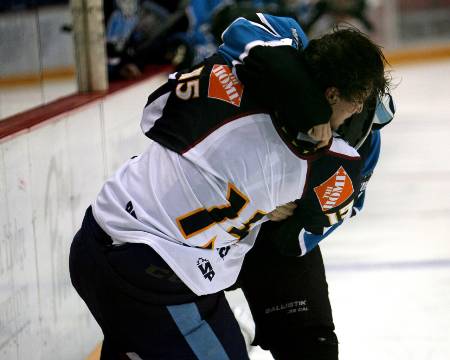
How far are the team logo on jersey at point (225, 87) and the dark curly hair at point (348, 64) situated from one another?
0.11 m

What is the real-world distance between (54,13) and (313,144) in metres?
1.77

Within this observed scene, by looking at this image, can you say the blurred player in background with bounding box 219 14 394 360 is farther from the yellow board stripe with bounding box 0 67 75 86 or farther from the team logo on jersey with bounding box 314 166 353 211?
the yellow board stripe with bounding box 0 67 75 86

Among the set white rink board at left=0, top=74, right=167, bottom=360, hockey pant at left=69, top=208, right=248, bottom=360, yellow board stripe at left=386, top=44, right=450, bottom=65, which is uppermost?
hockey pant at left=69, top=208, right=248, bottom=360

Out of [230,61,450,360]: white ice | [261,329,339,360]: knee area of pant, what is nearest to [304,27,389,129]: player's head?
[261,329,339,360]: knee area of pant

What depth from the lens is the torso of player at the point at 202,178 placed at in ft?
4.27

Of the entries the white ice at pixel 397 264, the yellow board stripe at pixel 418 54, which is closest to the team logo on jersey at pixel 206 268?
the white ice at pixel 397 264

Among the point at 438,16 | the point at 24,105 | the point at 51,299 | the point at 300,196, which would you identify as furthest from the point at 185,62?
the point at 438,16

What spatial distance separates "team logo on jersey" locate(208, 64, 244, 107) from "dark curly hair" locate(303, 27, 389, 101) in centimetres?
11

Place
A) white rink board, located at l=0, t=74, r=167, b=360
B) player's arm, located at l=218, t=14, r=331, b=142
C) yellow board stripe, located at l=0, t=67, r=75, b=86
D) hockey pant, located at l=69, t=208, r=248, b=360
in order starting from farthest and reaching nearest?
yellow board stripe, located at l=0, t=67, r=75, b=86
white rink board, located at l=0, t=74, r=167, b=360
hockey pant, located at l=69, t=208, r=248, b=360
player's arm, located at l=218, t=14, r=331, b=142

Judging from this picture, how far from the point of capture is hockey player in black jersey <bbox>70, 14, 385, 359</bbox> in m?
1.29

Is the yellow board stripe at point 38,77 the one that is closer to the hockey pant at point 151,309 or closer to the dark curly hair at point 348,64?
the hockey pant at point 151,309

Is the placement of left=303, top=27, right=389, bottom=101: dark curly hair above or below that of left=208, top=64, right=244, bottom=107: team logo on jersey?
above

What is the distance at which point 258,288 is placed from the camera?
5.47 ft

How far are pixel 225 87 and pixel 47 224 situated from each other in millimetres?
983
